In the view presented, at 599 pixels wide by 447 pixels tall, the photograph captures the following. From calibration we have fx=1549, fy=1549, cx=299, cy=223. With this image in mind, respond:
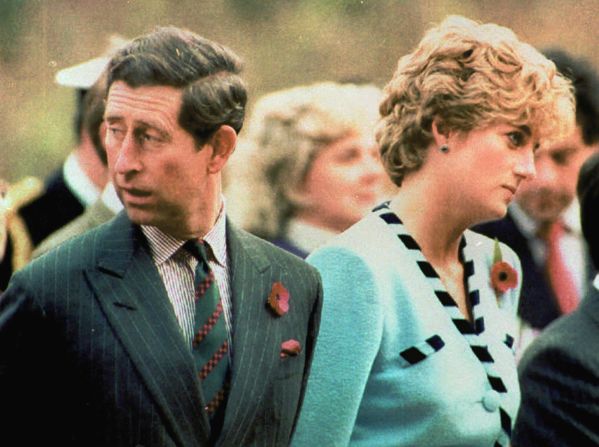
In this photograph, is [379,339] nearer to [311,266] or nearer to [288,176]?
[311,266]

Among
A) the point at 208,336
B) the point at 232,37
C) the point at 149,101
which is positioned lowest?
the point at 208,336

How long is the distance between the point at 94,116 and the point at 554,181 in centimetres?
203

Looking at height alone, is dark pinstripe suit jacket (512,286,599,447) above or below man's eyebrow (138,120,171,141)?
below

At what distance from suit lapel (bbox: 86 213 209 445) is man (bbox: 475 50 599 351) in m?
2.77

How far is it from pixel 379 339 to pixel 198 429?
67 centimetres

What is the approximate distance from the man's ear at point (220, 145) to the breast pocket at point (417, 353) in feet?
2.52

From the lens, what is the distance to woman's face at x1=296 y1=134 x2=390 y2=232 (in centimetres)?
525

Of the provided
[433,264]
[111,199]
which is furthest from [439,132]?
[111,199]

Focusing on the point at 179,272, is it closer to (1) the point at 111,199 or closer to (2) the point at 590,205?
(1) the point at 111,199

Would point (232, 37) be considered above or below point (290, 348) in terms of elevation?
above

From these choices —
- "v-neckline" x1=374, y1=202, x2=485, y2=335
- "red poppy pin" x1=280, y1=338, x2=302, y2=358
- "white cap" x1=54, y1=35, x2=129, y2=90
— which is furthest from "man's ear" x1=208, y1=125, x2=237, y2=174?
"white cap" x1=54, y1=35, x2=129, y2=90

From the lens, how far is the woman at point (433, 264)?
3.79 metres

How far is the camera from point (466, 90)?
390 cm

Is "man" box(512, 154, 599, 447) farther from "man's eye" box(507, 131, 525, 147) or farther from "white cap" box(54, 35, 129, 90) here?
"white cap" box(54, 35, 129, 90)
